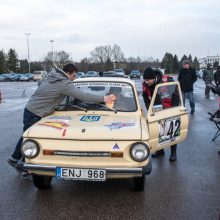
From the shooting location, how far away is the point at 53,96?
639 cm

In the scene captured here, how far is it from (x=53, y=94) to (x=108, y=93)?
0.94m

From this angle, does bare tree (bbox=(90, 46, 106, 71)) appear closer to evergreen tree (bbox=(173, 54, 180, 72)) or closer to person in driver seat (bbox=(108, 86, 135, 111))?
evergreen tree (bbox=(173, 54, 180, 72))

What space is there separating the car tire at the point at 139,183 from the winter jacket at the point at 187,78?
8963mm

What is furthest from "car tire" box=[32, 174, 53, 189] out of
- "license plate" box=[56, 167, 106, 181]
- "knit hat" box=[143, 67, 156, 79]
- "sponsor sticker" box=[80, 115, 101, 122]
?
"knit hat" box=[143, 67, 156, 79]

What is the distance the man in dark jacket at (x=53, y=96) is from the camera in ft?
20.5

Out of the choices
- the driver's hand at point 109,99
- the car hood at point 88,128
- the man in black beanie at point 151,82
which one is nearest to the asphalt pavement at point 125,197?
the man in black beanie at point 151,82

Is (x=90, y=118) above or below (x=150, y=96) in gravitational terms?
below

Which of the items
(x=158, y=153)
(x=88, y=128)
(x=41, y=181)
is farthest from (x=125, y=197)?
(x=158, y=153)

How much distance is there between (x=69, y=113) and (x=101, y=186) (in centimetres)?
124

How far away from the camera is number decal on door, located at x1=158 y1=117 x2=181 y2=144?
6391mm

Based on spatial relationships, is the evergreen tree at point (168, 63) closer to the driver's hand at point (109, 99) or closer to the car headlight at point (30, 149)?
the driver's hand at point (109, 99)

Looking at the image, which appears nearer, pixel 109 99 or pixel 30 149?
pixel 30 149

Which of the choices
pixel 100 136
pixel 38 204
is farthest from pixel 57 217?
pixel 100 136

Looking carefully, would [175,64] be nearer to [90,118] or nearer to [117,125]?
[90,118]
